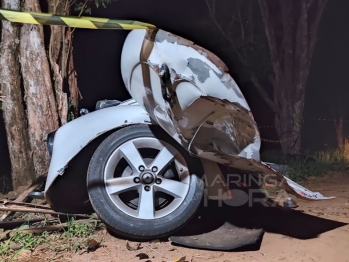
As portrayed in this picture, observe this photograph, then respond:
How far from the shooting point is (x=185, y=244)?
10.6 ft

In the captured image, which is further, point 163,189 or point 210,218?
point 210,218

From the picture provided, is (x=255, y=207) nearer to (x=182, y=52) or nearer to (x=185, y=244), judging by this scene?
(x=185, y=244)

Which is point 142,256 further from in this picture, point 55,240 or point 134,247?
point 55,240

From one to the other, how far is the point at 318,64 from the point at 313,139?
1.52 m

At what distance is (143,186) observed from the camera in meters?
3.35

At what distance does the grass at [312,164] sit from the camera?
213 inches

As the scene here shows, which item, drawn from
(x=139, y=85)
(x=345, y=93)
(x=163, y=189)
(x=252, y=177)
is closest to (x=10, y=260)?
(x=163, y=189)

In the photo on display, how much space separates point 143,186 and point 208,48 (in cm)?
511

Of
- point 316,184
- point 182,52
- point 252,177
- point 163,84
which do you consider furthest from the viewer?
point 316,184

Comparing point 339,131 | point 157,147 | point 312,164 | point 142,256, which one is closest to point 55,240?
point 142,256

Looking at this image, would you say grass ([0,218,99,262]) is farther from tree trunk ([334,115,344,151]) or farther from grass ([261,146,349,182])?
tree trunk ([334,115,344,151])

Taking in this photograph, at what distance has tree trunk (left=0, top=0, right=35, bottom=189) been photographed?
4.37 m

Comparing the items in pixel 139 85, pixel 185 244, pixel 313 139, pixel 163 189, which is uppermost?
pixel 139 85

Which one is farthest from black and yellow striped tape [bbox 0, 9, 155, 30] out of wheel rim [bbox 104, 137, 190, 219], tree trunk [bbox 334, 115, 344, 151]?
tree trunk [bbox 334, 115, 344, 151]
